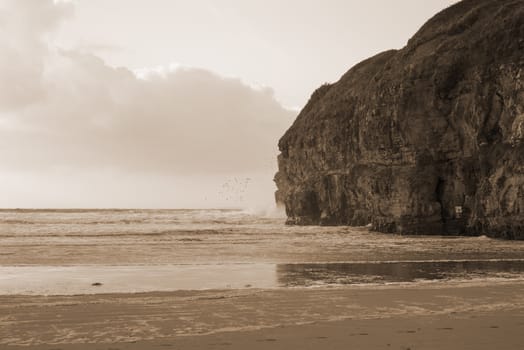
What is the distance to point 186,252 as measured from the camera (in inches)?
857

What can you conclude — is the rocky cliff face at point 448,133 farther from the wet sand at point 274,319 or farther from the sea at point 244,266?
the wet sand at point 274,319

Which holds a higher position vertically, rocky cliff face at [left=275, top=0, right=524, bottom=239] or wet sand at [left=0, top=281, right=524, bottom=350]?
rocky cliff face at [left=275, top=0, right=524, bottom=239]

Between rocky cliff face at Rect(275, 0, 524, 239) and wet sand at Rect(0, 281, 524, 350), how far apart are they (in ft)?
63.0

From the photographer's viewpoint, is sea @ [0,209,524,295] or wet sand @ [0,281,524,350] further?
sea @ [0,209,524,295]

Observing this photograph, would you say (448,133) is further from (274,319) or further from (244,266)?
(274,319)

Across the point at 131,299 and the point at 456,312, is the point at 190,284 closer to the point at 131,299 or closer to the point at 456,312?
the point at 131,299

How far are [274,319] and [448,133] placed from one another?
28.0 meters

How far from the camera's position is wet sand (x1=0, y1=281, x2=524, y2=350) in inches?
266

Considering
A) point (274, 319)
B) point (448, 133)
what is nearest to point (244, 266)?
point (274, 319)

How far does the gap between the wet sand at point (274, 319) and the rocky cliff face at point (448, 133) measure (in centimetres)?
1921

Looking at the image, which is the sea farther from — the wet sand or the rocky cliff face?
the rocky cliff face

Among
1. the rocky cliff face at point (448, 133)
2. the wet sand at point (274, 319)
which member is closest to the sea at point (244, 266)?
the wet sand at point (274, 319)

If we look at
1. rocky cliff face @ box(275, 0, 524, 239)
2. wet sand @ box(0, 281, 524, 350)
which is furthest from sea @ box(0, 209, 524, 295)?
rocky cliff face @ box(275, 0, 524, 239)

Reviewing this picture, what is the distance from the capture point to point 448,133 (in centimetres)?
3319
